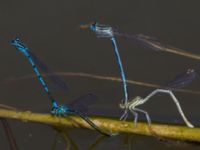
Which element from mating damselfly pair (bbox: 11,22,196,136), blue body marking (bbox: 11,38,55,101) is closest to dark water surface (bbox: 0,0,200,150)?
mating damselfly pair (bbox: 11,22,196,136)

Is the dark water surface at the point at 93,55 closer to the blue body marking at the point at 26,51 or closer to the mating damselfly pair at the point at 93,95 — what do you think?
the mating damselfly pair at the point at 93,95

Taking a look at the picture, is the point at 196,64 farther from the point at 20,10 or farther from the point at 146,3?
the point at 20,10

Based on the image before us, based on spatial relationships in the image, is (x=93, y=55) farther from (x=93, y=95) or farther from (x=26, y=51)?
(x=26, y=51)

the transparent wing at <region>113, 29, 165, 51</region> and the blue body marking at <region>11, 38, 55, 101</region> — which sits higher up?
the blue body marking at <region>11, 38, 55, 101</region>

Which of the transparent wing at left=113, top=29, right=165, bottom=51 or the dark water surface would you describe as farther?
the transparent wing at left=113, top=29, right=165, bottom=51

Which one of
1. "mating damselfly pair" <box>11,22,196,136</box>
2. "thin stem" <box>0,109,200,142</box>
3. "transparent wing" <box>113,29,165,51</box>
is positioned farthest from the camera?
"transparent wing" <box>113,29,165,51</box>

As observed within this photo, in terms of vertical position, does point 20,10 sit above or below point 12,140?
above

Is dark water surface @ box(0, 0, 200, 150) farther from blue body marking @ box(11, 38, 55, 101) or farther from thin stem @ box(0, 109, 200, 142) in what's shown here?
blue body marking @ box(11, 38, 55, 101)

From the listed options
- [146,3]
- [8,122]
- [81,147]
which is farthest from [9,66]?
[146,3]
